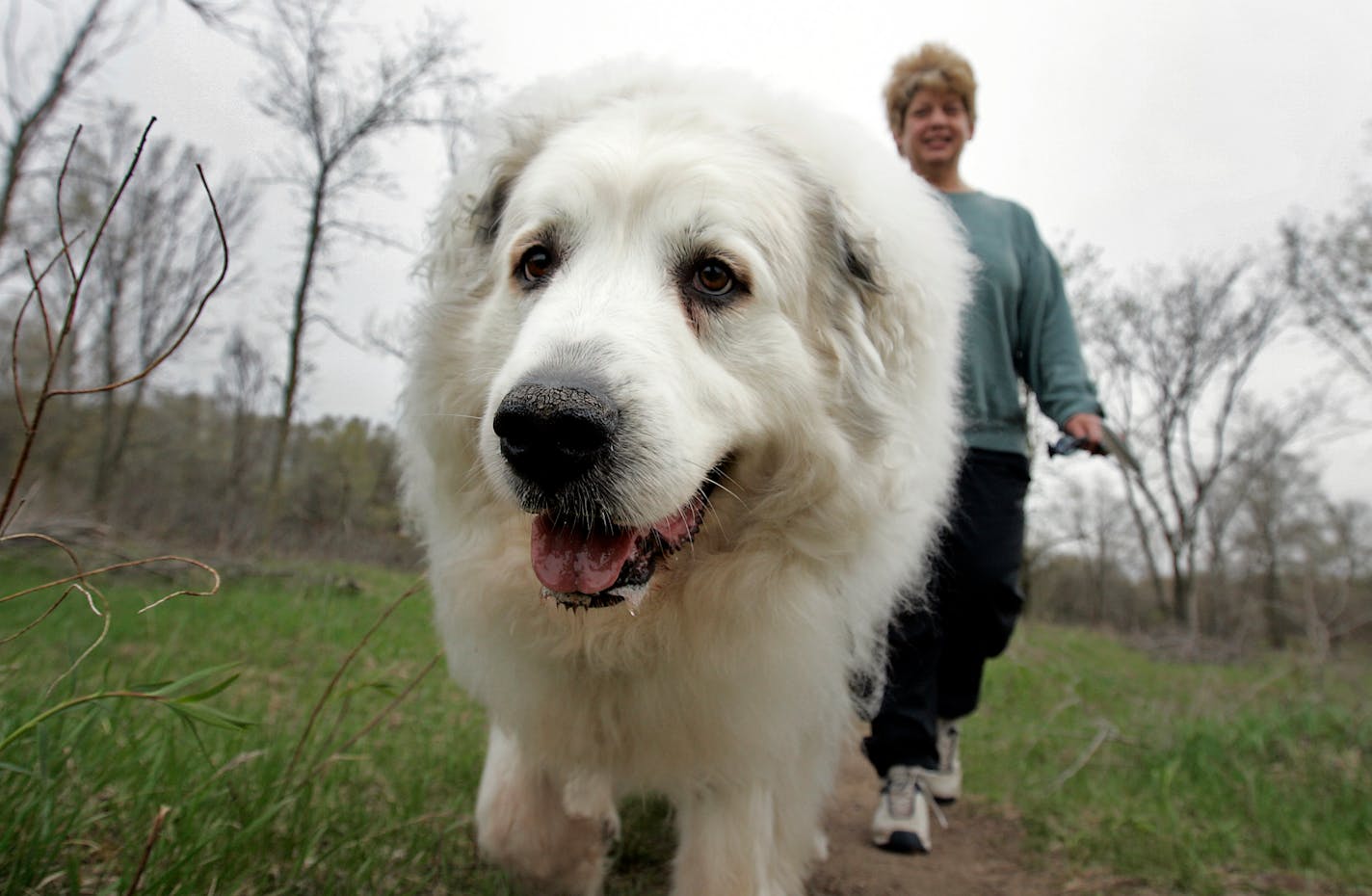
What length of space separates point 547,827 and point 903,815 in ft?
5.07

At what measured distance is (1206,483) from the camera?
2453 centimetres

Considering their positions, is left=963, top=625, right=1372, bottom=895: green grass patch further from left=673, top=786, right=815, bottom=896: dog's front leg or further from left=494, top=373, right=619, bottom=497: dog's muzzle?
left=494, top=373, right=619, bottom=497: dog's muzzle

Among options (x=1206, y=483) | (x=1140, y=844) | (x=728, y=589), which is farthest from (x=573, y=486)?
(x=1206, y=483)

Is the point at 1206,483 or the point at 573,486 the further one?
the point at 1206,483

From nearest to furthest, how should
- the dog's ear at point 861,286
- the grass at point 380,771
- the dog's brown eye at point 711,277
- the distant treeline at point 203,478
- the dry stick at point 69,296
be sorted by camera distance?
the dry stick at point 69,296 < the grass at point 380,771 < the dog's brown eye at point 711,277 < the dog's ear at point 861,286 < the distant treeline at point 203,478

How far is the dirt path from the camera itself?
9.53ft

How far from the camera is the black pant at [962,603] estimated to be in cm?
326

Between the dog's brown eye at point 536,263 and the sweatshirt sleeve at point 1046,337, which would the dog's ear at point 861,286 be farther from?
the sweatshirt sleeve at point 1046,337

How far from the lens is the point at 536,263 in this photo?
224 centimetres

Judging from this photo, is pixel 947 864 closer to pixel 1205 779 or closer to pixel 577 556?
pixel 1205 779

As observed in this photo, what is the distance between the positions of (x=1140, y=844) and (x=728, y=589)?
2239mm

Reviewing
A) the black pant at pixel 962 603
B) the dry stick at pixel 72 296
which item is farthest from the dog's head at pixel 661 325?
the black pant at pixel 962 603

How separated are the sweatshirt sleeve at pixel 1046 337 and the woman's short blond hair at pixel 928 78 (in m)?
0.59

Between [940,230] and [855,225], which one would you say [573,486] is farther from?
[940,230]
